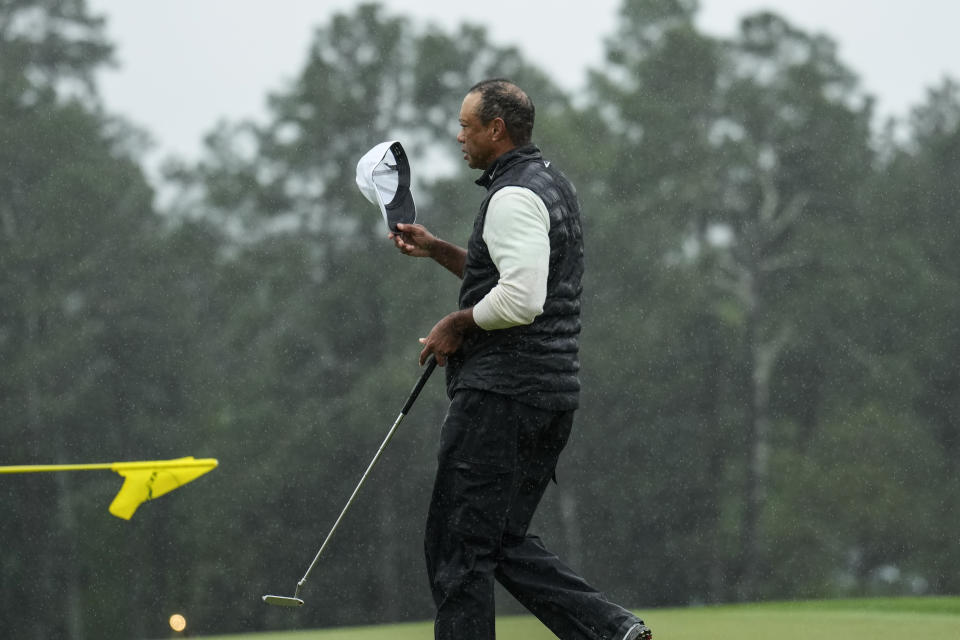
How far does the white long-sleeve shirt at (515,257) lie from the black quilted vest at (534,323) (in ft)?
0.14

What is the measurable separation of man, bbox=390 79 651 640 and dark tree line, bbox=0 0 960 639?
18.1 metres

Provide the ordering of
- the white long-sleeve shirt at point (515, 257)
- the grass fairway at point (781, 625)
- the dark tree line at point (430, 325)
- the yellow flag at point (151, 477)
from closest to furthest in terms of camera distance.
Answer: the white long-sleeve shirt at point (515, 257), the yellow flag at point (151, 477), the grass fairway at point (781, 625), the dark tree line at point (430, 325)

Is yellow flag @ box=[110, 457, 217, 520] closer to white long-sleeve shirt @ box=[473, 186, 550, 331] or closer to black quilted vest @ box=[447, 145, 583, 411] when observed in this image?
black quilted vest @ box=[447, 145, 583, 411]

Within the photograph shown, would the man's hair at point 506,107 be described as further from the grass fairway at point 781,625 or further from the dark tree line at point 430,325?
the dark tree line at point 430,325

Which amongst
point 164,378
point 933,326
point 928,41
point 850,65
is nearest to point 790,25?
point 850,65

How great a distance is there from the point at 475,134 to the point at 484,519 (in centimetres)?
91

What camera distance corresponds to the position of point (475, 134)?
332 cm

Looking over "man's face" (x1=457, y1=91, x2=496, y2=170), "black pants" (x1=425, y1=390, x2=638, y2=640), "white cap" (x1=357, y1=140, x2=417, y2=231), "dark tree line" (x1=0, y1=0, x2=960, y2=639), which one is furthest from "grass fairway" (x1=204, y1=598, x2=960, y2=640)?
"dark tree line" (x1=0, y1=0, x2=960, y2=639)

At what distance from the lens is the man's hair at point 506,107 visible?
331cm

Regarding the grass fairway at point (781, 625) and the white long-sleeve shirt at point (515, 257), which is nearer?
the white long-sleeve shirt at point (515, 257)

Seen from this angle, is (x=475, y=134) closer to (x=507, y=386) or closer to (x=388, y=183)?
(x=388, y=183)

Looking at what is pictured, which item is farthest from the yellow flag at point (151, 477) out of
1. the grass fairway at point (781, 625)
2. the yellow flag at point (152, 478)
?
the grass fairway at point (781, 625)

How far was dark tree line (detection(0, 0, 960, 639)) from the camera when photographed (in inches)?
862

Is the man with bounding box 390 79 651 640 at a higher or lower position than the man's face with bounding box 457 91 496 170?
lower
